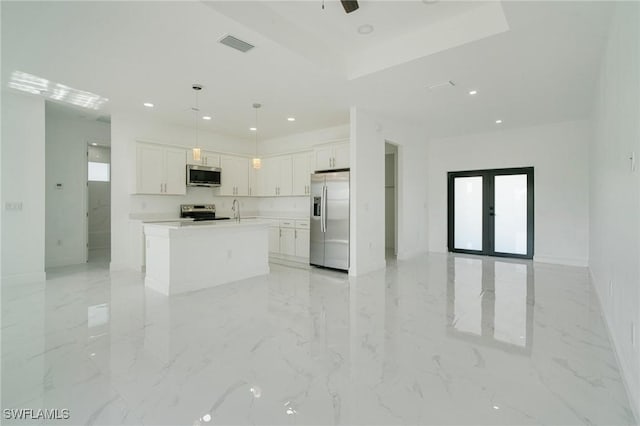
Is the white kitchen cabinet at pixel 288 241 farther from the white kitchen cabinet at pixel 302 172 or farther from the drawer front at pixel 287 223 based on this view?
the white kitchen cabinet at pixel 302 172

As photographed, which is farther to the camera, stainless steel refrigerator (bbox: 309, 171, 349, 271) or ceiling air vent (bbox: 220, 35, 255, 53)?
stainless steel refrigerator (bbox: 309, 171, 349, 271)

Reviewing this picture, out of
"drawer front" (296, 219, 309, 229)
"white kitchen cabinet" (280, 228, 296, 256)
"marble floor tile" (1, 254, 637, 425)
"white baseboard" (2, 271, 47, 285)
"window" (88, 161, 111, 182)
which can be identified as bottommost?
"marble floor tile" (1, 254, 637, 425)

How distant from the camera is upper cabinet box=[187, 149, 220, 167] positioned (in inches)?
254

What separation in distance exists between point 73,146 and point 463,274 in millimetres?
7970

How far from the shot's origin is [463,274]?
5.25 metres

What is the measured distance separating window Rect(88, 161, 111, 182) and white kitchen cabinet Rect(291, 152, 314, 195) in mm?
5387

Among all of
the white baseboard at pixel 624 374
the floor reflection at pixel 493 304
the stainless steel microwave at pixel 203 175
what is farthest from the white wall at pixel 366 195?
the stainless steel microwave at pixel 203 175

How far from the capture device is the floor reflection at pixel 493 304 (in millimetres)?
2787

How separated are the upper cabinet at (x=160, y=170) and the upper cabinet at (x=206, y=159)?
14cm

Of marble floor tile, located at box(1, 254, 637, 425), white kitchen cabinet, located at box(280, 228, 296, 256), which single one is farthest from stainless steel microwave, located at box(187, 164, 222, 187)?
marble floor tile, located at box(1, 254, 637, 425)

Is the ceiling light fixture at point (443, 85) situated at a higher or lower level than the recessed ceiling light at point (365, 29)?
lower

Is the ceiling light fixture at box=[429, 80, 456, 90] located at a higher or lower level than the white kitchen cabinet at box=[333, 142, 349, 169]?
higher

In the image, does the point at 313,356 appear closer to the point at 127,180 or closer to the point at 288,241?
the point at 288,241

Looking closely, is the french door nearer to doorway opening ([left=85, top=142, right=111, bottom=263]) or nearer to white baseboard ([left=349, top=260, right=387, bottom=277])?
white baseboard ([left=349, top=260, right=387, bottom=277])
